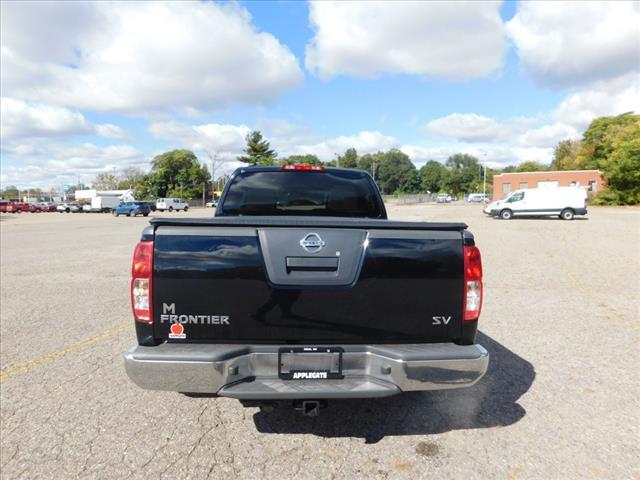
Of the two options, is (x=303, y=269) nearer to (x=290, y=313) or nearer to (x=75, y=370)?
(x=290, y=313)

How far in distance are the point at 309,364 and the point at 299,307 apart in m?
0.35

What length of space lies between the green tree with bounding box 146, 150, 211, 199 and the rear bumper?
292 ft

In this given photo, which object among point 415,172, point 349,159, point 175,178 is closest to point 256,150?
point 175,178

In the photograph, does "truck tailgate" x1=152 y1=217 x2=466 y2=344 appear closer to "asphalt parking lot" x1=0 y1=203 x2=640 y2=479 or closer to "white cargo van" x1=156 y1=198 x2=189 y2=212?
"asphalt parking lot" x1=0 y1=203 x2=640 y2=479

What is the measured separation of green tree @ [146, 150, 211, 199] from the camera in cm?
8762

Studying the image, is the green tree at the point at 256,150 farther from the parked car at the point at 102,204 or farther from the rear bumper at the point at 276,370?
the rear bumper at the point at 276,370

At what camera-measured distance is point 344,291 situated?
8.43 ft

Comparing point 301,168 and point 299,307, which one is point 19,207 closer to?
point 301,168

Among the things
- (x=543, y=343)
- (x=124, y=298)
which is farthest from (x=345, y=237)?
(x=124, y=298)

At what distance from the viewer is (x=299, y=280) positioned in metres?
2.56

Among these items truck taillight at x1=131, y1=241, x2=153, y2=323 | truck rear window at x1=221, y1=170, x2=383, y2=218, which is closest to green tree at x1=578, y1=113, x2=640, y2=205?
truck rear window at x1=221, y1=170, x2=383, y2=218

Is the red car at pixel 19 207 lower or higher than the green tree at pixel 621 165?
lower

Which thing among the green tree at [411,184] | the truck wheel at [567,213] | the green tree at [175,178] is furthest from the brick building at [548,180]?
the green tree at [411,184]

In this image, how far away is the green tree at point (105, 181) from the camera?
406 ft
